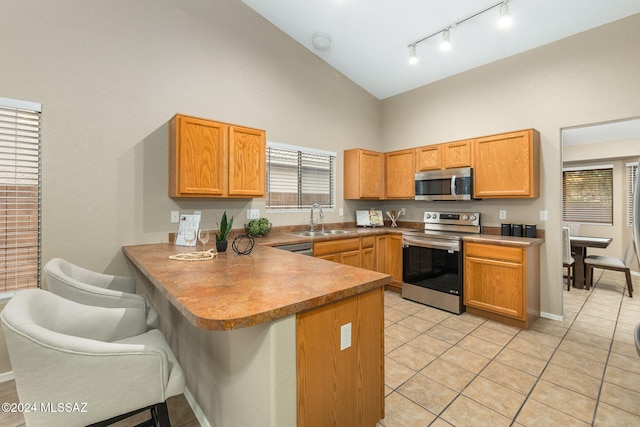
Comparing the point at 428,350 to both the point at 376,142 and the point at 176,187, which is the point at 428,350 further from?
the point at 376,142

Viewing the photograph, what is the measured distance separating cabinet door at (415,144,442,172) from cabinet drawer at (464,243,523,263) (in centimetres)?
126

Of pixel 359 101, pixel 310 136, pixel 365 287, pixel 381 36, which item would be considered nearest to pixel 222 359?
pixel 365 287

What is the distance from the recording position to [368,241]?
4.06m

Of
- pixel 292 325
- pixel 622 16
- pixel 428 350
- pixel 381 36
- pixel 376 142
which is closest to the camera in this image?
pixel 292 325

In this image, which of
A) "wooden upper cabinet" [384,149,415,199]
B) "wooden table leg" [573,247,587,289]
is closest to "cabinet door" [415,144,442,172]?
"wooden upper cabinet" [384,149,415,199]

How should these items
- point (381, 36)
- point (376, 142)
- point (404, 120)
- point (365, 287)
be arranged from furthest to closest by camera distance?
point (376, 142), point (404, 120), point (381, 36), point (365, 287)

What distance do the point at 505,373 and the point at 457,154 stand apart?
2629 mm

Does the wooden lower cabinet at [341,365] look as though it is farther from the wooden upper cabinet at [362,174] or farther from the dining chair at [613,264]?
the dining chair at [613,264]

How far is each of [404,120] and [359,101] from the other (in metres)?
0.82

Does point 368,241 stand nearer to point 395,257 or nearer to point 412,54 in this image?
point 395,257

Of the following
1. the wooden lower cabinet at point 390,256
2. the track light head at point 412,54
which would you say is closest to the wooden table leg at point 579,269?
the wooden lower cabinet at point 390,256

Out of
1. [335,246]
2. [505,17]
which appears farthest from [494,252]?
[505,17]

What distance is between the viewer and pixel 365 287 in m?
1.40

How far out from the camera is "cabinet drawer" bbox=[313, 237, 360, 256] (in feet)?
11.2
